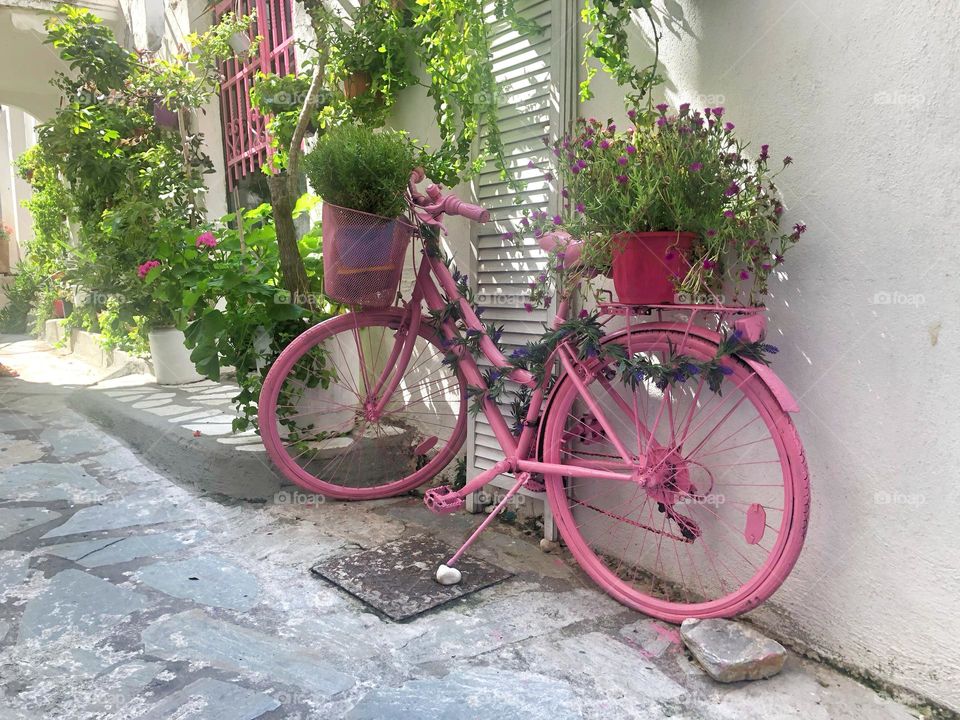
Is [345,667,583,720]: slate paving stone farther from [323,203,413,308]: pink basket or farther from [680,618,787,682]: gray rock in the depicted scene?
[323,203,413,308]: pink basket

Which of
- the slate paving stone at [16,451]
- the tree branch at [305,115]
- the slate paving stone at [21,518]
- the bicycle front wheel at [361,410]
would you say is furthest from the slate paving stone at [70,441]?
the tree branch at [305,115]

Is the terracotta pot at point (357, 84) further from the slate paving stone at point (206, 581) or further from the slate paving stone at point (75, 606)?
the slate paving stone at point (75, 606)

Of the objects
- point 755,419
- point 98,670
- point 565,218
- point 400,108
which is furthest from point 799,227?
point 400,108

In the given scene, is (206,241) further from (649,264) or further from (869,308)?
(869,308)

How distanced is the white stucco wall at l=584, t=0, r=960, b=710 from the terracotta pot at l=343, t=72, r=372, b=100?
7.02 ft

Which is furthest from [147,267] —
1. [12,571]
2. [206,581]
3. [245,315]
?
[206,581]

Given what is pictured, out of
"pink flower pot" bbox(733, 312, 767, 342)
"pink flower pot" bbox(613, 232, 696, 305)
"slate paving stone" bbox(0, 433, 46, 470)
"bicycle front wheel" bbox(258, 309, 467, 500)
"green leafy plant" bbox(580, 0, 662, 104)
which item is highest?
"green leafy plant" bbox(580, 0, 662, 104)

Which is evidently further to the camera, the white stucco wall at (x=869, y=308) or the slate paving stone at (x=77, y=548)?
the slate paving stone at (x=77, y=548)

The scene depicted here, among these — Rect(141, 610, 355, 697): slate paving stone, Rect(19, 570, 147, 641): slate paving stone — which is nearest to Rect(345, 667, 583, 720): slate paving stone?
A: Rect(141, 610, 355, 697): slate paving stone

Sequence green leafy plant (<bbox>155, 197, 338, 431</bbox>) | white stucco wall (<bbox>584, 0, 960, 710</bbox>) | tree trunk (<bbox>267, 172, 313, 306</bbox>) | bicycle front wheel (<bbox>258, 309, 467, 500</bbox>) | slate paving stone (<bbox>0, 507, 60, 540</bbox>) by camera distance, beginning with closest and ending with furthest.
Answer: white stucco wall (<bbox>584, 0, 960, 710</bbox>)
slate paving stone (<bbox>0, 507, 60, 540</bbox>)
bicycle front wheel (<bbox>258, 309, 467, 500</bbox>)
green leafy plant (<bbox>155, 197, 338, 431</bbox>)
tree trunk (<bbox>267, 172, 313, 306</bbox>)

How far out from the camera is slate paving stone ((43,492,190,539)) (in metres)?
3.06

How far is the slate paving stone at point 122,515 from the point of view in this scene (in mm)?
3061

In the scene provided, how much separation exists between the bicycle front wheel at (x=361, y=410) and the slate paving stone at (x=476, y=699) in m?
1.41

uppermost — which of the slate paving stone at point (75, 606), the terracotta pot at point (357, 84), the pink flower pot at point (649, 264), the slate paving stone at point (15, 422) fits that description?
the terracotta pot at point (357, 84)
